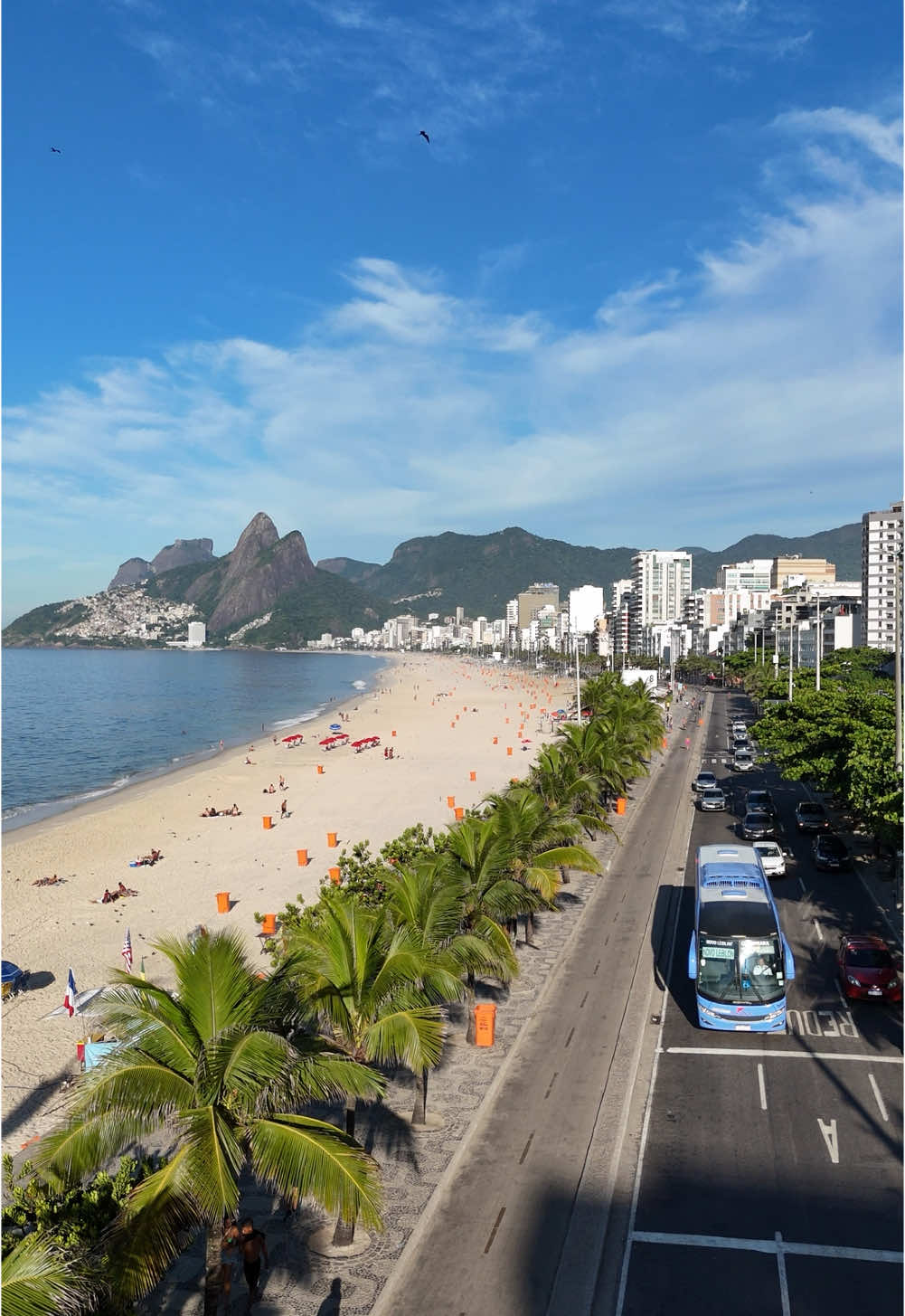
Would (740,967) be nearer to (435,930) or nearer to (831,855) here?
(435,930)

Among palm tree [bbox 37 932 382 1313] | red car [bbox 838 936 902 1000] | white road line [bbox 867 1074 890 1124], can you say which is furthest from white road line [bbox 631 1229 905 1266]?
red car [bbox 838 936 902 1000]

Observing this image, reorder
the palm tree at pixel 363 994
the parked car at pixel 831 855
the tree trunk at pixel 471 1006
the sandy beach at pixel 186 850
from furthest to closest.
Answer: the parked car at pixel 831 855
the sandy beach at pixel 186 850
the tree trunk at pixel 471 1006
the palm tree at pixel 363 994

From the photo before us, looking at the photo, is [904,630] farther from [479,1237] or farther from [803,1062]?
[479,1237]

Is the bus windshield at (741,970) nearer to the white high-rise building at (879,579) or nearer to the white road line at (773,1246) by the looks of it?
the white road line at (773,1246)

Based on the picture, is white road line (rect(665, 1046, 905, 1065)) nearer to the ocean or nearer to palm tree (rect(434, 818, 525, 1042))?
palm tree (rect(434, 818, 525, 1042))

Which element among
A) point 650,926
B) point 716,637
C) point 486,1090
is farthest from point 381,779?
point 716,637

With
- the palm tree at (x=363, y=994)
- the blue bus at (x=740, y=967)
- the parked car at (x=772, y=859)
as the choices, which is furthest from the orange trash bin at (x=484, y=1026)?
the parked car at (x=772, y=859)
